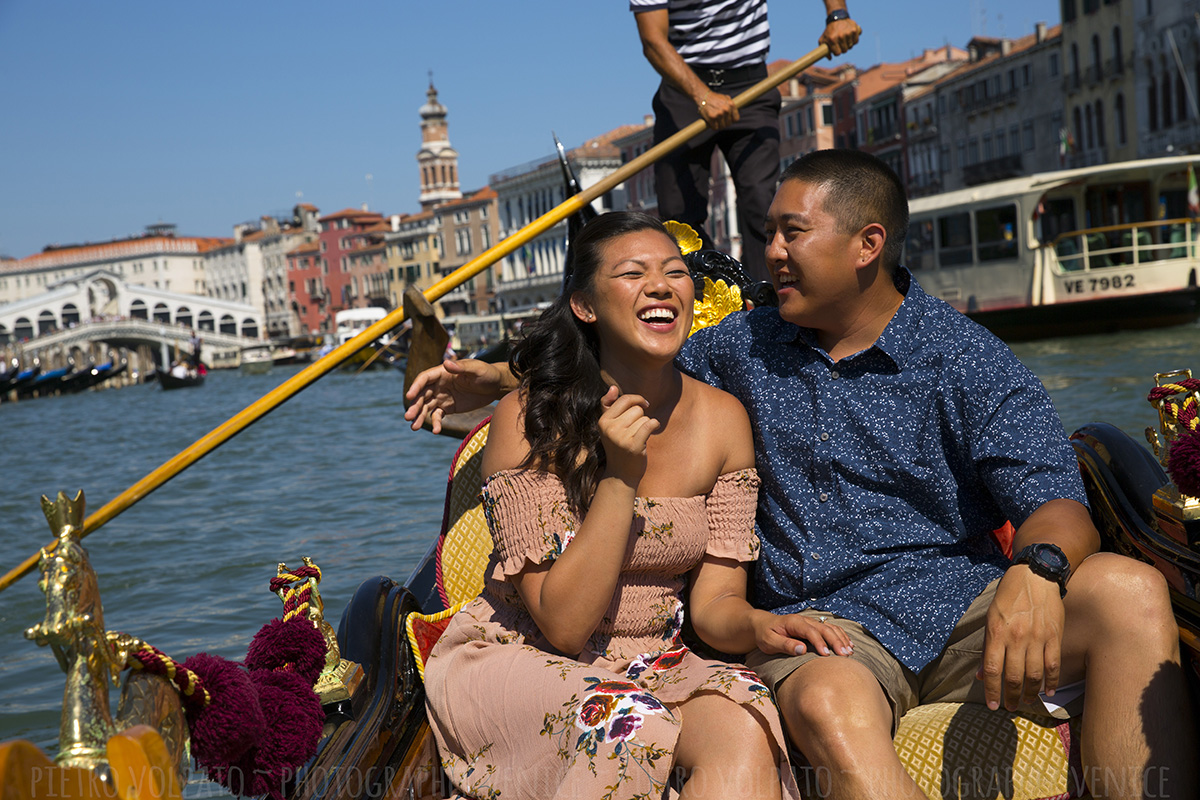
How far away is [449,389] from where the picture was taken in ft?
5.25

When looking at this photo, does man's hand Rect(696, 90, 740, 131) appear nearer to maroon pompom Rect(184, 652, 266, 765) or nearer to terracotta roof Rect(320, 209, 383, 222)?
maroon pompom Rect(184, 652, 266, 765)

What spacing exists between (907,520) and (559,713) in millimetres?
498

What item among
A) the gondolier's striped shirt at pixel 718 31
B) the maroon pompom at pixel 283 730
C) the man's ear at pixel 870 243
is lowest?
the maroon pompom at pixel 283 730

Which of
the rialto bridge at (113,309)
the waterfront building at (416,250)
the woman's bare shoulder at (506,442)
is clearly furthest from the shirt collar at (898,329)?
the rialto bridge at (113,309)

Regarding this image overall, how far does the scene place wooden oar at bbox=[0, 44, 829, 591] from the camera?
1.77 m

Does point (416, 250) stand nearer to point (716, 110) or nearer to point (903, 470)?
point (716, 110)

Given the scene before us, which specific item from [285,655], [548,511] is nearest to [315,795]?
[285,655]

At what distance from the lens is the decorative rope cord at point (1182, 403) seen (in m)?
1.22

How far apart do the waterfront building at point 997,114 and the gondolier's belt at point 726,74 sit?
21.6 meters

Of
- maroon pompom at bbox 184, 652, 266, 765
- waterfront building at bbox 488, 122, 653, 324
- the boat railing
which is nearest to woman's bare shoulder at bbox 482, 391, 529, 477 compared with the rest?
maroon pompom at bbox 184, 652, 266, 765

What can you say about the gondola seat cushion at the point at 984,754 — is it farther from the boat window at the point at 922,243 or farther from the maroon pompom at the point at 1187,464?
the boat window at the point at 922,243

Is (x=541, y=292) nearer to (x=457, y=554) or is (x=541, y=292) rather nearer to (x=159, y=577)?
(x=159, y=577)

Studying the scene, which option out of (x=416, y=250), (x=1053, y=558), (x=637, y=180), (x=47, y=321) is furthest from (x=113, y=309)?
(x=1053, y=558)

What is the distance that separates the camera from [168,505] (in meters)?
6.68
